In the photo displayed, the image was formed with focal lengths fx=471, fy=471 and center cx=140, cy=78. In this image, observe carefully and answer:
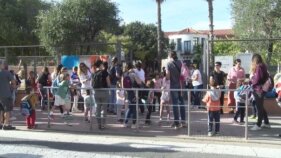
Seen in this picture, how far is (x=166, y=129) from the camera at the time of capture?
1186 centimetres

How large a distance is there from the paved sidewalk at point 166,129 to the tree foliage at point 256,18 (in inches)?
645

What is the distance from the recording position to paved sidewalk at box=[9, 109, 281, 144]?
34.8 ft

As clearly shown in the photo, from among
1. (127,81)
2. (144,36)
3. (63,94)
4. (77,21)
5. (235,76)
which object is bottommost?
(63,94)

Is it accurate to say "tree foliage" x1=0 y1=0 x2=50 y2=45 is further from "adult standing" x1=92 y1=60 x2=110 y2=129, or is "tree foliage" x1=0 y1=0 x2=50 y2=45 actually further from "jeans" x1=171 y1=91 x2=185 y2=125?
"jeans" x1=171 y1=91 x2=185 y2=125

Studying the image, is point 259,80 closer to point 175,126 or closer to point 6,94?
point 175,126

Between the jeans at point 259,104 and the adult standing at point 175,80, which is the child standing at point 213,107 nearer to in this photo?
the adult standing at point 175,80

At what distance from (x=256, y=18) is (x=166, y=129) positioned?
19808 millimetres

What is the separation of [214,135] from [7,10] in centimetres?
3509

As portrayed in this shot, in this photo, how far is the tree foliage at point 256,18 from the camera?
96.4ft

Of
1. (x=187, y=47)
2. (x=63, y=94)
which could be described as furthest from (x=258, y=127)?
(x=187, y=47)

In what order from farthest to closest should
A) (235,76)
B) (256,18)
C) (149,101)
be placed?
(256,18) < (235,76) < (149,101)

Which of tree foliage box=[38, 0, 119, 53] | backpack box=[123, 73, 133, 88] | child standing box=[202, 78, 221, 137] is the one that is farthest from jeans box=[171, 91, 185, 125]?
tree foliage box=[38, 0, 119, 53]

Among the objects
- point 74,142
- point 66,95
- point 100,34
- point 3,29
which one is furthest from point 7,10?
point 74,142

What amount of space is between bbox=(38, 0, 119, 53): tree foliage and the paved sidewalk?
671 inches
